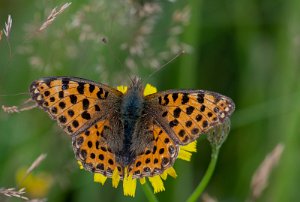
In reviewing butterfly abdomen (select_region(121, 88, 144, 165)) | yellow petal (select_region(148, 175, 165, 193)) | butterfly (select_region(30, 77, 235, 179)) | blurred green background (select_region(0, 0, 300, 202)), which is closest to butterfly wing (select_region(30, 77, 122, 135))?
butterfly (select_region(30, 77, 235, 179))

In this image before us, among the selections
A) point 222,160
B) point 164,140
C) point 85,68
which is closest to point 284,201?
point 222,160

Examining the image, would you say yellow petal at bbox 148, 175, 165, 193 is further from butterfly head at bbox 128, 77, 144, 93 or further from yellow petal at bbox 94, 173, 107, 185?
butterfly head at bbox 128, 77, 144, 93

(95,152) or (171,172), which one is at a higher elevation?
→ (95,152)

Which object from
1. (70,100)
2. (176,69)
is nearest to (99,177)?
(70,100)

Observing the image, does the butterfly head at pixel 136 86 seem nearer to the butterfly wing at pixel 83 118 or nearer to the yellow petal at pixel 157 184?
the butterfly wing at pixel 83 118

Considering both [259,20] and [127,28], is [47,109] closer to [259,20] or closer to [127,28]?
[127,28]

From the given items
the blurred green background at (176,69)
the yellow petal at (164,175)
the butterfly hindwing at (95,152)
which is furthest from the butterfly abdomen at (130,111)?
the blurred green background at (176,69)

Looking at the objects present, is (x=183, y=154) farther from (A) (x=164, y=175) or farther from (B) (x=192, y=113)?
(B) (x=192, y=113)
